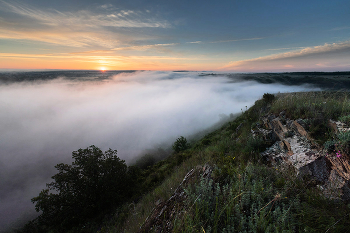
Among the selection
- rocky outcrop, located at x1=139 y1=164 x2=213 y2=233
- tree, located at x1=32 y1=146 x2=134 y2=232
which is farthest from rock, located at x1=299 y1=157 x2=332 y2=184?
tree, located at x1=32 y1=146 x2=134 y2=232

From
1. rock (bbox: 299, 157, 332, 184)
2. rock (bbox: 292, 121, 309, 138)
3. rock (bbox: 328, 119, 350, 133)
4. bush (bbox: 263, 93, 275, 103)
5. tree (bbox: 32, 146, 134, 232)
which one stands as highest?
bush (bbox: 263, 93, 275, 103)

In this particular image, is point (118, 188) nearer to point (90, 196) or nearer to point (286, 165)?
point (90, 196)

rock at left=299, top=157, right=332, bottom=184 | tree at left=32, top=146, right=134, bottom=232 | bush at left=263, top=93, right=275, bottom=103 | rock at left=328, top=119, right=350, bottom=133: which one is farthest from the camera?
tree at left=32, top=146, right=134, bottom=232

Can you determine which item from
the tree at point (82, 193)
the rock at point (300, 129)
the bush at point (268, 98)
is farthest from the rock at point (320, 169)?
the tree at point (82, 193)

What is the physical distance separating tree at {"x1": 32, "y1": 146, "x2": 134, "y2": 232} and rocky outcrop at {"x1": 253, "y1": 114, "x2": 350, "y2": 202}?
15.9 meters

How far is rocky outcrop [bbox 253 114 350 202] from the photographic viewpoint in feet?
11.9

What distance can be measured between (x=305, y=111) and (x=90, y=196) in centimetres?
1987

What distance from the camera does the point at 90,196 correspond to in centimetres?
1499

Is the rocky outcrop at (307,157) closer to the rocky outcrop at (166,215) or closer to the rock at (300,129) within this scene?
the rock at (300,129)

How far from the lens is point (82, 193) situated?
48.7 ft

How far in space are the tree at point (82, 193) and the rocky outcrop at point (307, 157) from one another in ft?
52.3

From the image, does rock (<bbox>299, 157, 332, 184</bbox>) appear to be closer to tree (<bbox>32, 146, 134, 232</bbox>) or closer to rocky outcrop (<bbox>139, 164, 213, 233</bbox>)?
rocky outcrop (<bbox>139, 164, 213, 233</bbox>)

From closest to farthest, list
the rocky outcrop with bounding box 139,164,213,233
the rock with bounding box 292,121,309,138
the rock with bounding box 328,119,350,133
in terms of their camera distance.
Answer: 1. the rocky outcrop with bounding box 139,164,213,233
2. the rock with bounding box 328,119,350,133
3. the rock with bounding box 292,121,309,138

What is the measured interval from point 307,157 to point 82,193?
19146mm
